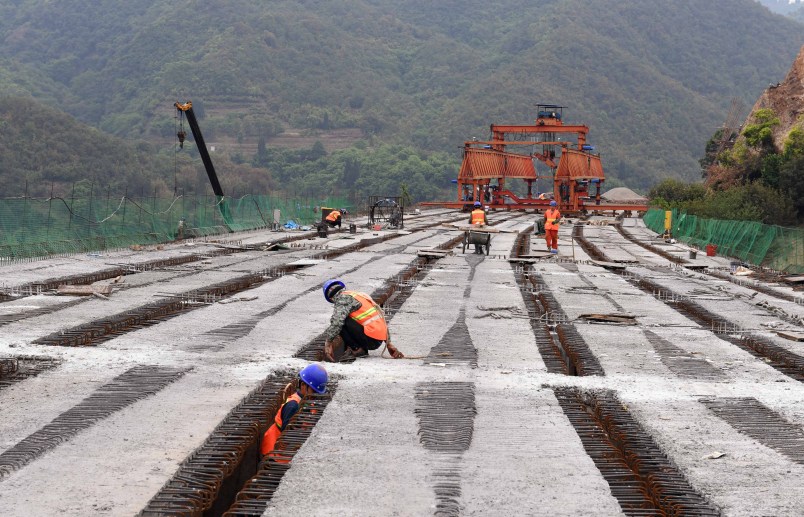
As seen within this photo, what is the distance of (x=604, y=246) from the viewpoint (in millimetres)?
36656

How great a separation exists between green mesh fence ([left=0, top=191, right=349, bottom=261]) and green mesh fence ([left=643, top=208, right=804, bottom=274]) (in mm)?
17938

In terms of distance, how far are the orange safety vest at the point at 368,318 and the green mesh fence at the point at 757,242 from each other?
16.9 meters

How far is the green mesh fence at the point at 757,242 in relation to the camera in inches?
1033

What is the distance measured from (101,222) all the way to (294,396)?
21591 millimetres

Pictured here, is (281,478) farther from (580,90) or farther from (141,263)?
(580,90)

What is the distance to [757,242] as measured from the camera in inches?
1163

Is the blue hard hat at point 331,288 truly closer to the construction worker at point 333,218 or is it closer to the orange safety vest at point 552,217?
the orange safety vest at point 552,217

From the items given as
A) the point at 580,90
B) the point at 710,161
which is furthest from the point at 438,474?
the point at 580,90

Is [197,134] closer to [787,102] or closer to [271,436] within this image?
[271,436]


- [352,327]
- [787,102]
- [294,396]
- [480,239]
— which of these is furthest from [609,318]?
[787,102]

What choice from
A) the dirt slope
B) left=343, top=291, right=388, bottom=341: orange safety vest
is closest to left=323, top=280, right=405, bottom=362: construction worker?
left=343, top=291, right=388, bottom=341: orange safety vest

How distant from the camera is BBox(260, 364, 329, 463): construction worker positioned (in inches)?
331

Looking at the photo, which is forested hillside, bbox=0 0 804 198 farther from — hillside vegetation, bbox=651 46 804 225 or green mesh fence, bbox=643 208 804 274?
green mesh fence, bbox=643 208 804 274

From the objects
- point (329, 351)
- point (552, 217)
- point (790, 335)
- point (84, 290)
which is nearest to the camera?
point (329, 351)
